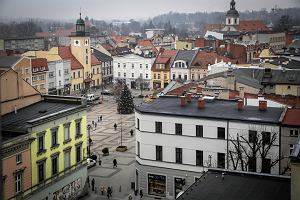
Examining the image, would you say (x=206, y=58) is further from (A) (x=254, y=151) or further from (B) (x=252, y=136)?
(A) (x=254, y=151)

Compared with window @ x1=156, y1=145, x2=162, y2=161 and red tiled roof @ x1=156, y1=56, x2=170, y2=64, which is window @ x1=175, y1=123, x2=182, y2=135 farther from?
red tiled roof @ x1=156, y1=56, x2=170, y2=64

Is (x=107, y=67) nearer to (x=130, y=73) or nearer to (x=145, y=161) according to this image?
(x=130, y=73)

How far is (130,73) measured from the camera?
2942 cm

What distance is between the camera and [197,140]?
10961mm

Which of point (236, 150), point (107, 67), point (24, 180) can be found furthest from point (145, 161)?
point (107, 67)

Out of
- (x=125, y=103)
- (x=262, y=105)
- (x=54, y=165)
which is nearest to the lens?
(x=54, y=165)

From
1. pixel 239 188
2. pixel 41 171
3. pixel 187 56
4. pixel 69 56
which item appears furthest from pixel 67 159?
pixel 69 56

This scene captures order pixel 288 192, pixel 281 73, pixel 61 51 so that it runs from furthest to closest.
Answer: pixel 61 51, pixel 281 73, pixel 288 192

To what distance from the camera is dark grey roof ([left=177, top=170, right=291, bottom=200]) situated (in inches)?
275

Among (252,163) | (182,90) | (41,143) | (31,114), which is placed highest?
(182,90)

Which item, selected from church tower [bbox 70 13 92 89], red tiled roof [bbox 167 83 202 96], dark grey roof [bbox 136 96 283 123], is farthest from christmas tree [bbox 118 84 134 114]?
dark grey roof [bbox 136 96 283 123]

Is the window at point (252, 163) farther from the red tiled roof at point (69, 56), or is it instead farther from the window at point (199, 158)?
the red tiled roof at point (69, 56)

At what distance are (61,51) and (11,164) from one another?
18822mm

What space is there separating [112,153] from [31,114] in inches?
193
